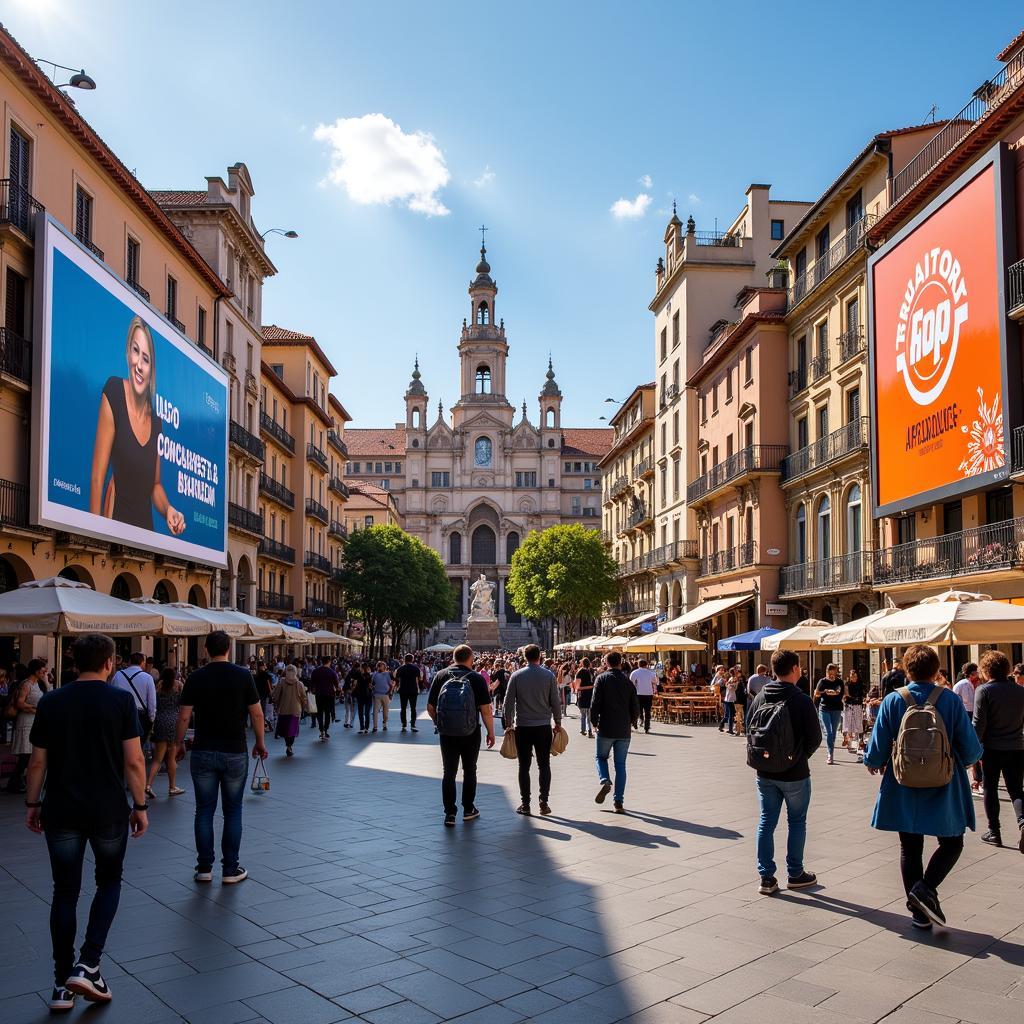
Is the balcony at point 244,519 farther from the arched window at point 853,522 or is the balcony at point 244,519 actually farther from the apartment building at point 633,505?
the arched window at point 853,522

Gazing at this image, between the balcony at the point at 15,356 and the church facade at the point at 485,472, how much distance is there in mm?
82045

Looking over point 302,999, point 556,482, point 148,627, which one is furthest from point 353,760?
point 556,482

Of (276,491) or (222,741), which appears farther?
(276,491)

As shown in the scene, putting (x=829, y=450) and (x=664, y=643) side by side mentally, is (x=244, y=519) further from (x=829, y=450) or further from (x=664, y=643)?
(x=829, y=450)

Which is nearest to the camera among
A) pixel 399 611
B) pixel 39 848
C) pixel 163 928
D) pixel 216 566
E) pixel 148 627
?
pixel 163 928

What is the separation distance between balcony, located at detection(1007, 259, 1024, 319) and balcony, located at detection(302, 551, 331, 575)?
1581 inches

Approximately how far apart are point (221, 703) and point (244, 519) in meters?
34.2

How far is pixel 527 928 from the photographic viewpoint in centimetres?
682

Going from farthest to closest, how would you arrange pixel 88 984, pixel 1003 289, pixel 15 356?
pixel 15 356 → pixel 1003 289 → pixel 88 984

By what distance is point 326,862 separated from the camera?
9.07 metres

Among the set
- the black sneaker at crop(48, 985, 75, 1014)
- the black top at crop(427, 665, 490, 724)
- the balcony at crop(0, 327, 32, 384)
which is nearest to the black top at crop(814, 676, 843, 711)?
the black top at crop(427, 665, 490, 724)

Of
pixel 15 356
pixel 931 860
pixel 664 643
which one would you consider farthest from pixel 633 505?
pixel 931 860

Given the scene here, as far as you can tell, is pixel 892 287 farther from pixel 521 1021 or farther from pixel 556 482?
pixel 556 482

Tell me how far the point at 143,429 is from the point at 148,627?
12.0m
